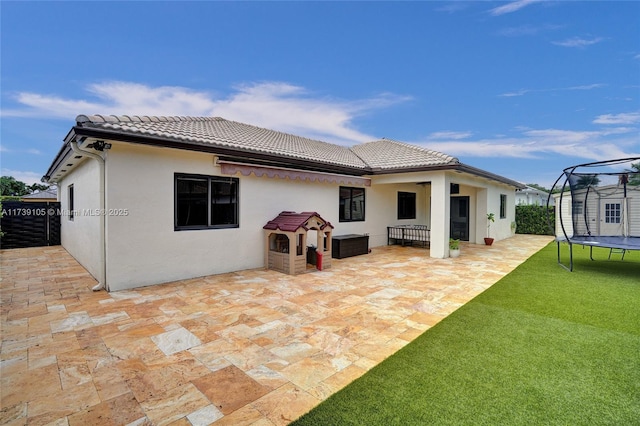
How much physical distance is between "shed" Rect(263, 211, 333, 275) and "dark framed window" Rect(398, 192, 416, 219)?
8347 mm

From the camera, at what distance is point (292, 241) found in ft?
31.7

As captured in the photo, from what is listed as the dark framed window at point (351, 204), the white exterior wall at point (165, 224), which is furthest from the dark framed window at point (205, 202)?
the dark framed window at point (351, 204)

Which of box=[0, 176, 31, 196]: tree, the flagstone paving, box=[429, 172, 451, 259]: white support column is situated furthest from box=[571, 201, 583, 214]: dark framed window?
box=[0, 176, 31, 196]: tree

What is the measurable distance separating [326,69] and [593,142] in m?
35.9

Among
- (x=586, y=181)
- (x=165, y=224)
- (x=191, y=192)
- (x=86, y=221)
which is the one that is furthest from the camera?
(x=586, y=181)

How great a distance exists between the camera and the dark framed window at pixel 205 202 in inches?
352

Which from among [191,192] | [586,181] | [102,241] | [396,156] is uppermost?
[396,156]

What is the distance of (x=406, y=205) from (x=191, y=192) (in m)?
13.3

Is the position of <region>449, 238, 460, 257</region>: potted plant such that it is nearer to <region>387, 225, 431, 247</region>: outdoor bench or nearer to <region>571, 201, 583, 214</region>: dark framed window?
<region>387, 225, 431, 247</region>: outdoor bench

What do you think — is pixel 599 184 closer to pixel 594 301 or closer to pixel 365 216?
pixel 594 301

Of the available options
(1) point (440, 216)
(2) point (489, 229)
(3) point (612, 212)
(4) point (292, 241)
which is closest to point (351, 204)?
(1) point (440, 216)

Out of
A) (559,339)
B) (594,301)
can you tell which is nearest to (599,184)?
(594,301)

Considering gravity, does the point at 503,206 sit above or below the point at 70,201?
below

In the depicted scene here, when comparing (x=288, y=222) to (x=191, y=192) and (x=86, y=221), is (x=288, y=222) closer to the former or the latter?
(x=191, y=192)
